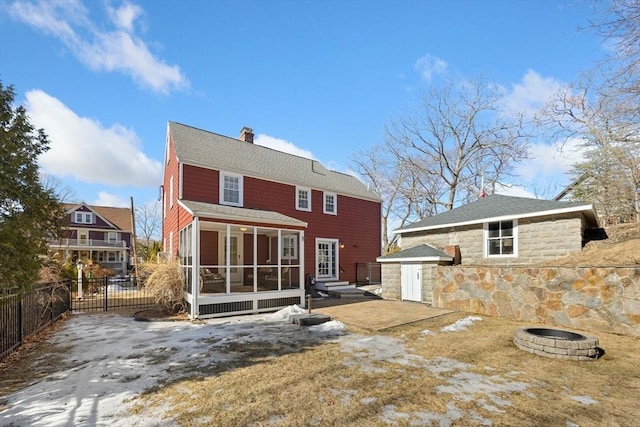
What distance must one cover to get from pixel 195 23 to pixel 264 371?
33.0 feet

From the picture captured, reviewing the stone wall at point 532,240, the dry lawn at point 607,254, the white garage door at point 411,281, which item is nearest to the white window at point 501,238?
the stone wall at point 532,240

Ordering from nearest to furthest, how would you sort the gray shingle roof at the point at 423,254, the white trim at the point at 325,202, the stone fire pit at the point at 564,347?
the stone fire pit at the point at 564,347
the gray shingle roof at the point at 423,254
the white trim at the point at 325,202

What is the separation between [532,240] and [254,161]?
12708mm

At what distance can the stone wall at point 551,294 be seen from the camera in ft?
23.8

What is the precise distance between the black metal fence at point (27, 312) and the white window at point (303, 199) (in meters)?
10.2

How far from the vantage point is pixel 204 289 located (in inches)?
420

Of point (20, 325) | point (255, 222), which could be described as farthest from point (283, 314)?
point (20, 325)

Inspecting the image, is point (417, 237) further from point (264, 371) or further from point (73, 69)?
point (73, 69)

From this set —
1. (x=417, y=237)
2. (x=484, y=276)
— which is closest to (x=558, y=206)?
(x=484, y=276)

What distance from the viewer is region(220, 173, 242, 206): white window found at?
14196 mm

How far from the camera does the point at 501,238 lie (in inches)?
466

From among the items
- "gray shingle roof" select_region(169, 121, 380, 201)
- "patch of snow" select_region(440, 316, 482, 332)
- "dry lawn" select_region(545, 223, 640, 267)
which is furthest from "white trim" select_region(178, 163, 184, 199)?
"dry lawn" select_region(545, 223, 640, 267)

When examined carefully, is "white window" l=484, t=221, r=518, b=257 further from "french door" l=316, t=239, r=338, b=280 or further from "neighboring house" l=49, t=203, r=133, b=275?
"neighboring house" l=49, t=203, r=133, b=275

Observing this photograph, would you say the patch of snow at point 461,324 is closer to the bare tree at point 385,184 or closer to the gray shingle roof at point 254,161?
the gray shingle roof at point 254,161
